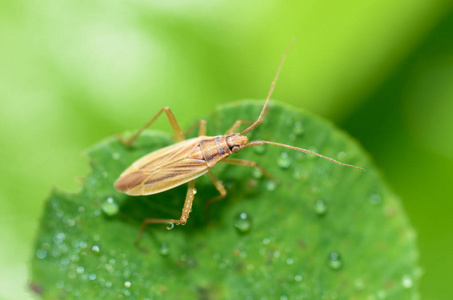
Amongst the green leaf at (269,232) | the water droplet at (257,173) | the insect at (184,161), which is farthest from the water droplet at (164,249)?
the water droplet at (257,173)

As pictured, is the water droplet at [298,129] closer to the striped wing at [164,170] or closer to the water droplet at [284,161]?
the water droplet at [284,161]

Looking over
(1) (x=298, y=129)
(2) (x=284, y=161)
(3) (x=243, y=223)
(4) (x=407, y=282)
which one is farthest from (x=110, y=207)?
(4) (x=407, y=282)

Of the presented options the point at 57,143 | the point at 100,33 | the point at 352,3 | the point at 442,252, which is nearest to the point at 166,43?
the point at 100,33

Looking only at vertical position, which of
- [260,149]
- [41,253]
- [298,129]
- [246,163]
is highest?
[298,129]

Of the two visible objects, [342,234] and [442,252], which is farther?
[442,252]

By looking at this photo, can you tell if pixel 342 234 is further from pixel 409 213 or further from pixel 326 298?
pixel 409 213

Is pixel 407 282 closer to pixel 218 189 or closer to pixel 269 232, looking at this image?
pixel 269 232

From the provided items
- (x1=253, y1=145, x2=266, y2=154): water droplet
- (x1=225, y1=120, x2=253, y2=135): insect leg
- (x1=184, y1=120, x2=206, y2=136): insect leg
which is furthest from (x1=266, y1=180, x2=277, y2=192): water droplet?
(x1=184, y1=120, x2=206, y2=136): insect leg
